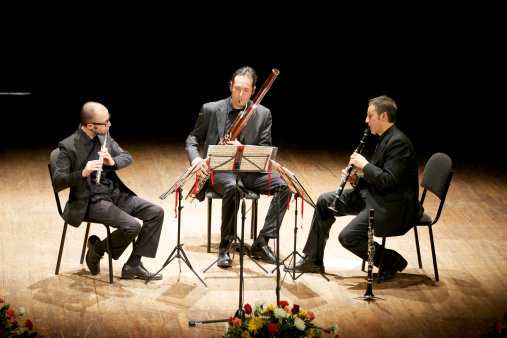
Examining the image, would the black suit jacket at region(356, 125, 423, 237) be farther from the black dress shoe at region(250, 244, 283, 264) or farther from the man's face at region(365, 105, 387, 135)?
the black dress shoe at region(250, 244, 283, 264)

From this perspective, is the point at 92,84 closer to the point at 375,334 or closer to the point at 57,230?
the point at 57,230

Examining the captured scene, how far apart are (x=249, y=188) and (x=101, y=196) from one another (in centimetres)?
108

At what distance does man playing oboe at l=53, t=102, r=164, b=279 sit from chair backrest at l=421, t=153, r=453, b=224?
1783 millimetres

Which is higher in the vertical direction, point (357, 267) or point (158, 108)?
point (158, 108)

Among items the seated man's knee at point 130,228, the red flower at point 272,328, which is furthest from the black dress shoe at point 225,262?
the red flower at point 272,328

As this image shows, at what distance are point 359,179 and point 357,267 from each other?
617 millimetres

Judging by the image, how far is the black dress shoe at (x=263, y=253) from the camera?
482 centimetres

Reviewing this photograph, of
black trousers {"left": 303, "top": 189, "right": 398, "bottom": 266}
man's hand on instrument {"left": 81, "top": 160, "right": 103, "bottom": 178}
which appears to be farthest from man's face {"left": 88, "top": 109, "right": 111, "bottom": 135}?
black trousers {"left": 303, "top": 189, "right": 398, "bottom": 266}

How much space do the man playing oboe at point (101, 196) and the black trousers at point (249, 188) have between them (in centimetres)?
57

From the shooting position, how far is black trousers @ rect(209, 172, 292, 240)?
4863 mm

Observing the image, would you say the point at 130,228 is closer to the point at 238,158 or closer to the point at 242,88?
the point at 238,158

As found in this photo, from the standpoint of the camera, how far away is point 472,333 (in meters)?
3.91

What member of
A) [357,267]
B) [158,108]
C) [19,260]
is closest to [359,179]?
[357,267]

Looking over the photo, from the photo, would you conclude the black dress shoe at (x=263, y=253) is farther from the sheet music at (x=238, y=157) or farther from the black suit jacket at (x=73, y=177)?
the black suit jacket at (x=73, y=177)
